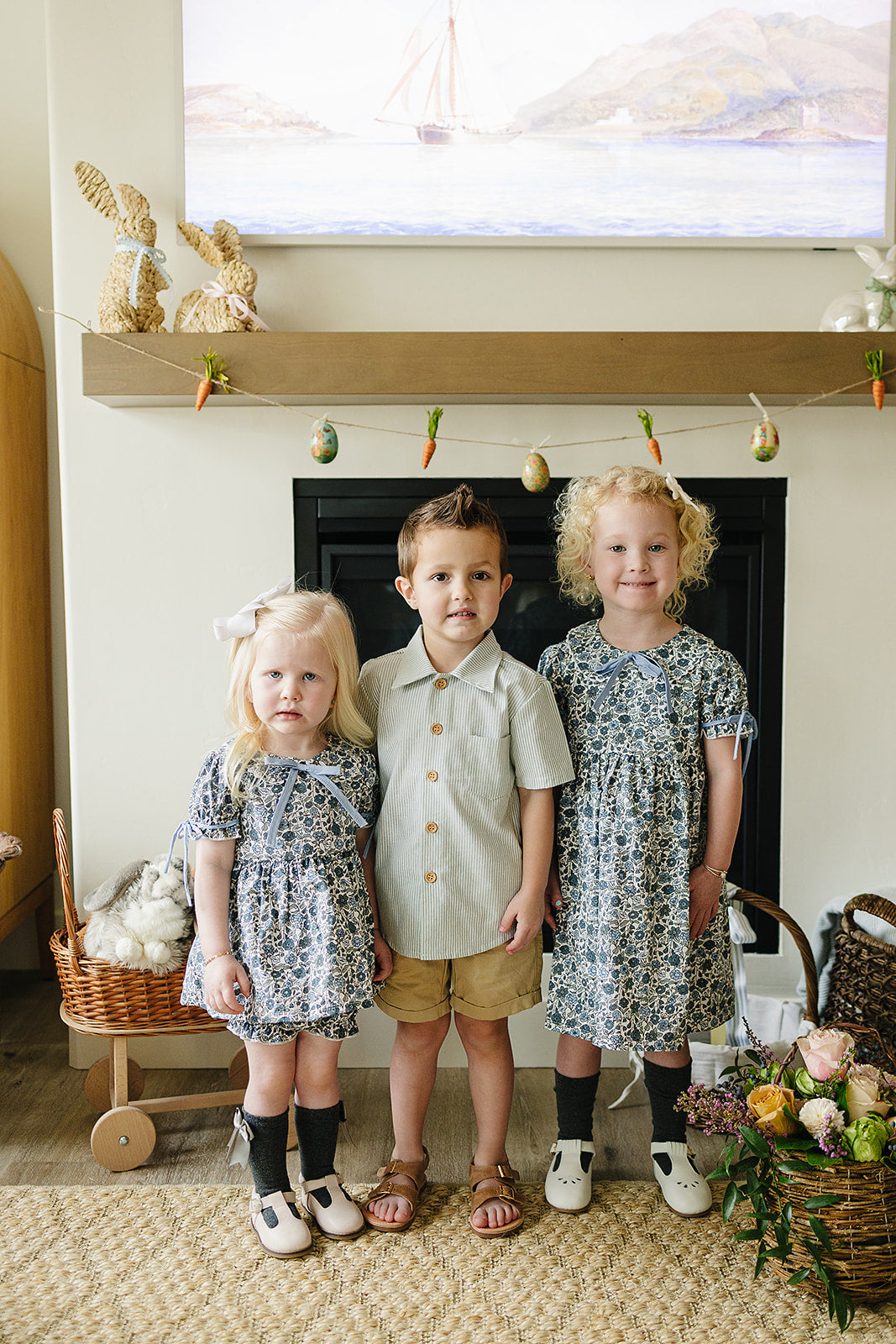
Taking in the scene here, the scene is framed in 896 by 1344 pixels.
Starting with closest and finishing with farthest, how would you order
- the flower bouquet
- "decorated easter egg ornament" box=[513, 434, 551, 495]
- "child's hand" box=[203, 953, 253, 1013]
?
the flower bouquet < "child's hand" box=[203, 953, 253, 1013] < "decorated easter egg ornament" box=[513, 434, 551, 495]

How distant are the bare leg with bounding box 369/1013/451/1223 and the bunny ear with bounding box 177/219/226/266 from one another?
4.70 ft

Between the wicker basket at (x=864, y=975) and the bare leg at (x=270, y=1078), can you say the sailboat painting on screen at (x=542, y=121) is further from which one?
the bare leg at (x=270, y=1078)

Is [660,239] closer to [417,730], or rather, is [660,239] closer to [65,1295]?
[417,730]

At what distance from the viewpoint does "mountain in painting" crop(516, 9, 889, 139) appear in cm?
198

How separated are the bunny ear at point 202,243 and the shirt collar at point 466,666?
0.87m

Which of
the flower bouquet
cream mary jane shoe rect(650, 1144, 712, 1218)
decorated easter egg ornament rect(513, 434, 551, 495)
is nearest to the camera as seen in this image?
the flower bouquet

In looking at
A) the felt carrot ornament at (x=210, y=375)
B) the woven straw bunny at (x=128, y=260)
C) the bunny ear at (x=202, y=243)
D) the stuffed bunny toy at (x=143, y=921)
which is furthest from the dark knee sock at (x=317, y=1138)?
the bunny ear at (x=202, y=243)

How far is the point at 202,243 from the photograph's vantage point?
1896mm

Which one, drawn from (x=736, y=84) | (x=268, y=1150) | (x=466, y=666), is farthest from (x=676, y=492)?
(x=268, y=1150)

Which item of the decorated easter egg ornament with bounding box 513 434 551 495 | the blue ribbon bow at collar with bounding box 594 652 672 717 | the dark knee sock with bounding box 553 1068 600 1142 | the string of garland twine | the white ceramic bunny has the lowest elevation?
the dark knee sock with bounding box 553 1068 600 1142

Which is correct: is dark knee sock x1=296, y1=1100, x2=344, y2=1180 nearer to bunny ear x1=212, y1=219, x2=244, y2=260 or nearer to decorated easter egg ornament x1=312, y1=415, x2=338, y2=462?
decorated easter egg ornament x1=312, y1=415, x2=338, y2=462

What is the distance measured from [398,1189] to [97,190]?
5.99ft

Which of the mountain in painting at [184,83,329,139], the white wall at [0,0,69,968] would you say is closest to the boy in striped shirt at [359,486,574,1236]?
the mountain in painting at [184,83,329,139]

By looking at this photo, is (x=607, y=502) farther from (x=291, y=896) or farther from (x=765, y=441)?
(x=291, y=896)
